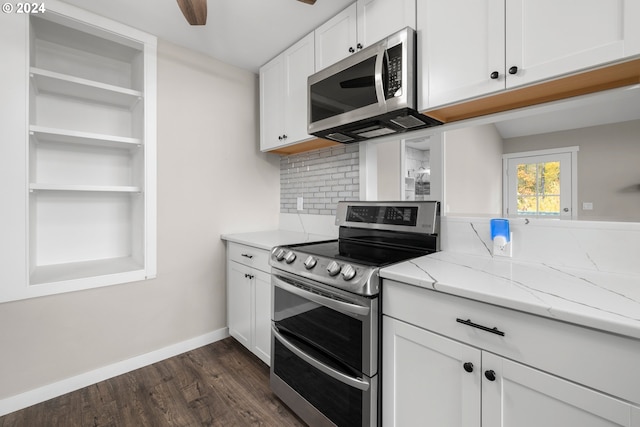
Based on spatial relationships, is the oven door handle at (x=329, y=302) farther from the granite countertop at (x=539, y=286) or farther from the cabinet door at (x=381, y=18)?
the cabinet door at (x=381, y=18)

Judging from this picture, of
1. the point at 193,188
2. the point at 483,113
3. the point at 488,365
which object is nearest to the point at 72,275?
the point at 193,188

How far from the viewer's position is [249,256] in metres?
2.16

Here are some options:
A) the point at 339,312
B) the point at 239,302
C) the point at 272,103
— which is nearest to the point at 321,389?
the point at 339,312

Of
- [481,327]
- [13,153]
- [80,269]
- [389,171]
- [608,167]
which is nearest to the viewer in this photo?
[481,327]

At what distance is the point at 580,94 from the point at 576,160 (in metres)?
0.70

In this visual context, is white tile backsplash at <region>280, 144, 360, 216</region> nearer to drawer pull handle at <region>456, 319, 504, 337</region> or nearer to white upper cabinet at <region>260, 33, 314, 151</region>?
white upper cabinet at <region>260, 33, 314, 151</region>

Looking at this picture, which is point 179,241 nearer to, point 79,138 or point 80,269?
point 80,269

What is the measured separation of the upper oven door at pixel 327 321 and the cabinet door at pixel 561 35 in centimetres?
114

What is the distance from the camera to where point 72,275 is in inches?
74.4

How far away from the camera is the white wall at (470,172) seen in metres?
2.53

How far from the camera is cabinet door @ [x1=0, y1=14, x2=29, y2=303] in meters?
1.65

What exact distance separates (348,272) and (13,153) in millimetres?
2049

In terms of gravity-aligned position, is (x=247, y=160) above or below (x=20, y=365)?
above

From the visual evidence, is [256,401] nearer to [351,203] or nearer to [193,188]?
[351,203]
